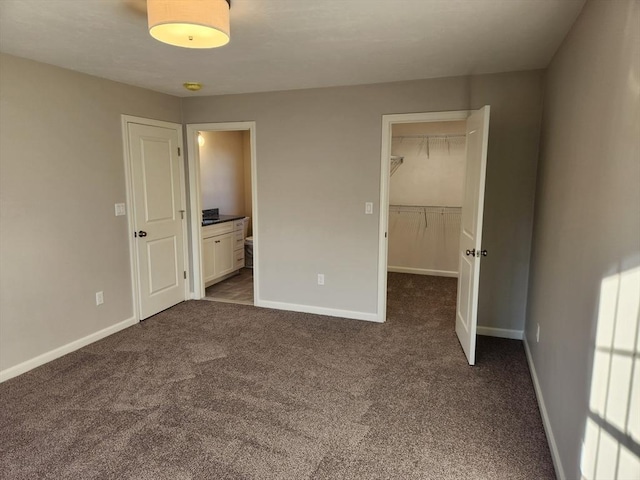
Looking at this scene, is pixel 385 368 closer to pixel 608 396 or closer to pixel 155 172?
pixel 608 396

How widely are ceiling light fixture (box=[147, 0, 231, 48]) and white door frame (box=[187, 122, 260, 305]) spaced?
7.25 ft

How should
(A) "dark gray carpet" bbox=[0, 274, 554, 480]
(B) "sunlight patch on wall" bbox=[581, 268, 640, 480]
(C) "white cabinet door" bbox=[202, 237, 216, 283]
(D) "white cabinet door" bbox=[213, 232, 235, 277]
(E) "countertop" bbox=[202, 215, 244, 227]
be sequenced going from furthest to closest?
(D) "white cabinet door" bbox=[213, 232, 235, 277] → (E) "countertop" bbox=[202, 215, 244, 227] → (C) "white cabinet door" bbox=[202, 237, 216, 283] → (A) "dark gray carpet" bbox=[0, 274, 554, 480] → (B) "sunlight patch on wall" bbox=[581, 268, 640, 480]

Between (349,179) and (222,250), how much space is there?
2.33 m

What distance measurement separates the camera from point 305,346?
344 centimetres

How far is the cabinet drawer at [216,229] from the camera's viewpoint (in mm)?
5031

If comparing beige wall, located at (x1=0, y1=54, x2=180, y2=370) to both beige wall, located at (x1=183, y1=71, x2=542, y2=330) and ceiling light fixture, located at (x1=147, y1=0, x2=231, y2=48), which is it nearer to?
beige wall, located at (x1=183, y1=71, x2=542, y2=330)

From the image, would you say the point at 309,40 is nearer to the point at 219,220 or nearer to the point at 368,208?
the point at 368,208

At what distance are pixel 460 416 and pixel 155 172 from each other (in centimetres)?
356

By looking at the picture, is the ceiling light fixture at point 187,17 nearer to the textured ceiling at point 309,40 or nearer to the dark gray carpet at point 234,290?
the textured ceiling at point 309,40

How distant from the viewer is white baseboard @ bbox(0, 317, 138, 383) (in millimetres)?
2889

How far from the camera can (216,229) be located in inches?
208

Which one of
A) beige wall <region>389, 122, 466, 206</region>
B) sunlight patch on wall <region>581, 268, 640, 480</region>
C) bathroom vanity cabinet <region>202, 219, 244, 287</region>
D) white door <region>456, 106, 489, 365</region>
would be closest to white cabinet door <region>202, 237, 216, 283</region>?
bathroom vanity cabinet <region>202, 219, 244, 287</region>

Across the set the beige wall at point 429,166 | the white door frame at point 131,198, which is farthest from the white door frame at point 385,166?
the white door frame at point 131,198

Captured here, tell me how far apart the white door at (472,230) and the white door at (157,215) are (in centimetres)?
306
